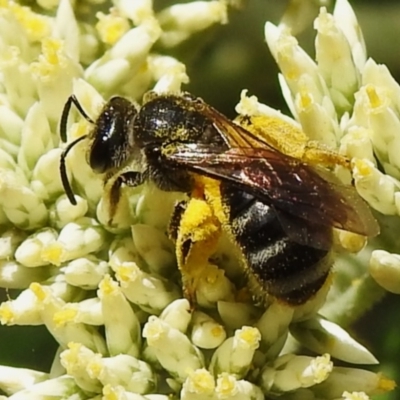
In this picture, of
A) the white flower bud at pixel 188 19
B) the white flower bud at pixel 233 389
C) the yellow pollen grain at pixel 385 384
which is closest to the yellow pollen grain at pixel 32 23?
the white flower bud at pixel 188 19

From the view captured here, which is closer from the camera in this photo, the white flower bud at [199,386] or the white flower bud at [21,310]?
the white flower bud at [199,386]

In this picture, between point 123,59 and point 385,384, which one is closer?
point 385,384

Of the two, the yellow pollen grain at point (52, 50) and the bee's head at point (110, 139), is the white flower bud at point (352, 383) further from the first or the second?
the yellow pollen grain at point (52, 50)

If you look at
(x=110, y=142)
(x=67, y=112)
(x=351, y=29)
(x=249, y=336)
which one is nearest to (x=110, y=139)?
(x=110, y=142)

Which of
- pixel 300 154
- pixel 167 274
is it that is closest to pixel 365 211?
pixel 300 154

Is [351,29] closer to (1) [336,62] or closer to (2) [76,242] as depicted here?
(1) [336,62]

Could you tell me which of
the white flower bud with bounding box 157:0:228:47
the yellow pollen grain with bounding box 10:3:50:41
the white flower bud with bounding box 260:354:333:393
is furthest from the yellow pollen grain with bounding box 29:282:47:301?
the white flower bud with bounding box 157:0:228:47
